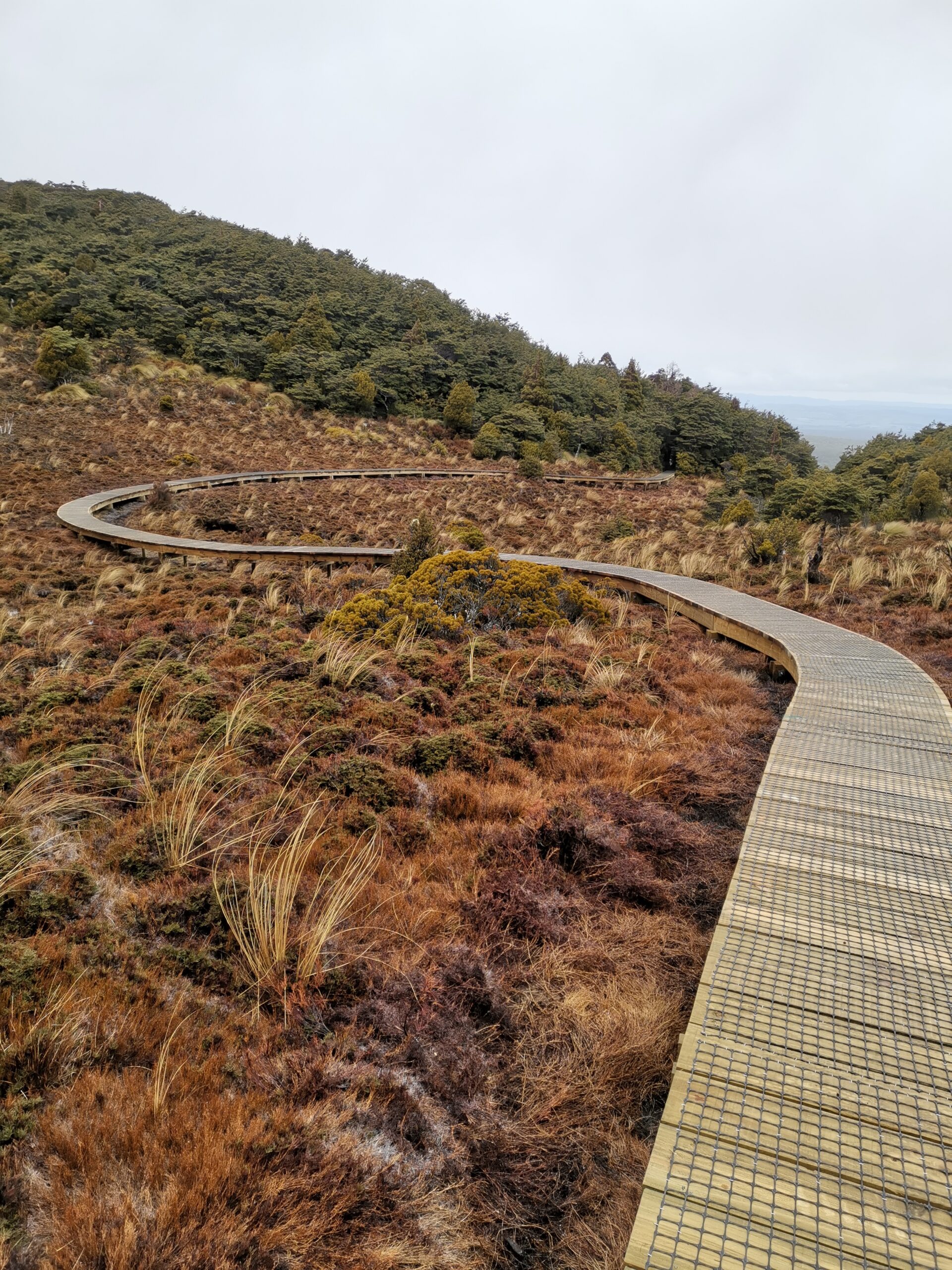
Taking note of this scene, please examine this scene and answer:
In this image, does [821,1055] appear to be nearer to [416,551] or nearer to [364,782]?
[364,782]

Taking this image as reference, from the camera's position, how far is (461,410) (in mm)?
34188

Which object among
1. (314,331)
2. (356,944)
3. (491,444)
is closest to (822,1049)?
(356,944)

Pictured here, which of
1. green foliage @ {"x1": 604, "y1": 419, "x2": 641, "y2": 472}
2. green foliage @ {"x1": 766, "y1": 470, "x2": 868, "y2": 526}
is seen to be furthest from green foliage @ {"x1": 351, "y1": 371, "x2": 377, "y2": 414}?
green foliage @ {"x1": 766, "y1": 470, "x2": 868, "y2": 526}

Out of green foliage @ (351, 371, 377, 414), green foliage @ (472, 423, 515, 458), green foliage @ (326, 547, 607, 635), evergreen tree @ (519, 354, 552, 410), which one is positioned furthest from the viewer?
evergreen tree @ (519, 354, 552, 410)

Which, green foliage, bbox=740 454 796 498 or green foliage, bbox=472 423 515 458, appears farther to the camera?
green foliage, bbox=472 423 515 458

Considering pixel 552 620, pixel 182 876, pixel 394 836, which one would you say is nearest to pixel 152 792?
pixel 182 876

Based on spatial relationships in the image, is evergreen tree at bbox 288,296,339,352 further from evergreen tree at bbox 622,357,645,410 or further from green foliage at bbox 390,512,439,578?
green foliage at bbox 390,512,439,578

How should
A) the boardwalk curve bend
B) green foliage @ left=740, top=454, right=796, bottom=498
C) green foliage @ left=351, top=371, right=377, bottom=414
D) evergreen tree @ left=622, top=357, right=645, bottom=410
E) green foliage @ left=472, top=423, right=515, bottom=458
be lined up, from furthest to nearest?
evergreen tree @ left=622, top=357, right=645, bottom=410 < green foliage @ left=351, top=371, right=377, bottom=414 < green foliage @ left=472, top=423, right=515, bottom=458 < green foliage @ left=740, top=454, right=796, bottom=498 < the boardwalk curve bend

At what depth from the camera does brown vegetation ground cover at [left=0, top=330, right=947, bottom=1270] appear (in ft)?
6.21

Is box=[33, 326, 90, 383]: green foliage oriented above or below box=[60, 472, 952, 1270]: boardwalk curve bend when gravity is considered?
above

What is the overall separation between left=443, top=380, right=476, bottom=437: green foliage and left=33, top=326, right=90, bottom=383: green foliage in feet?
56.7

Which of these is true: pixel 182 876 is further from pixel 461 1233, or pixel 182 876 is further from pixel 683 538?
pixel 683 538

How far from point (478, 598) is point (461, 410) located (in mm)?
27998

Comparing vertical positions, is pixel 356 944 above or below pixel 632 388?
below
